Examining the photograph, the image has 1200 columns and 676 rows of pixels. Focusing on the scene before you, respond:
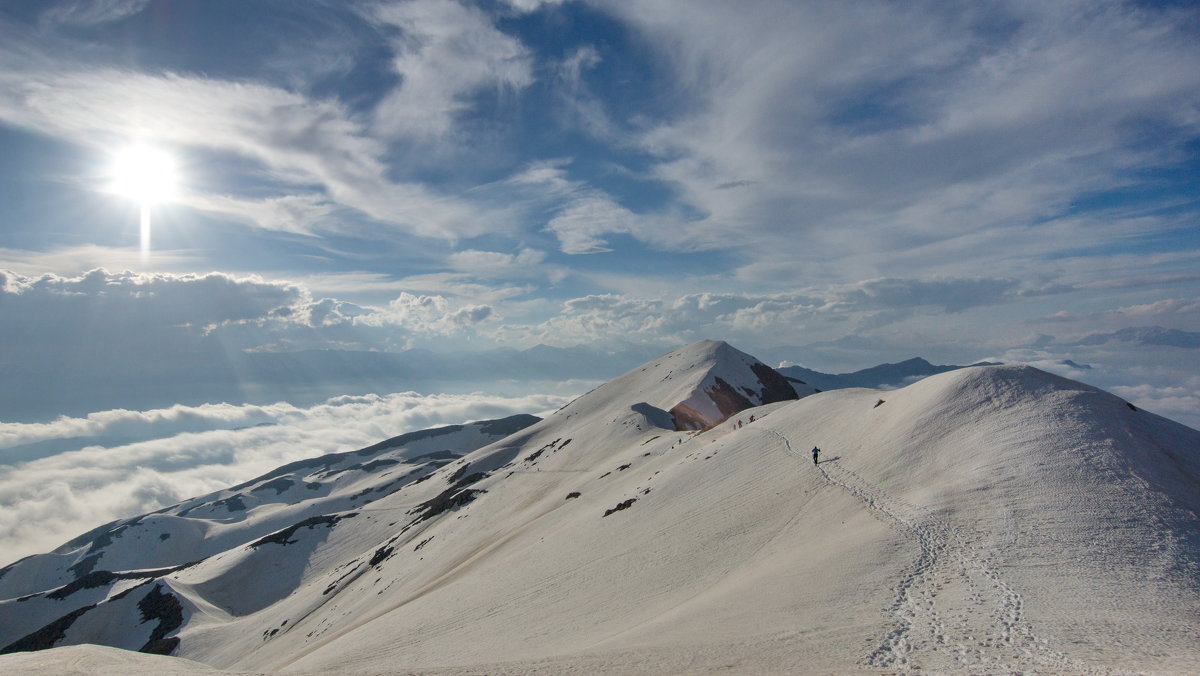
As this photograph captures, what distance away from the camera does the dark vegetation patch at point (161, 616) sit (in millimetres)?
61303

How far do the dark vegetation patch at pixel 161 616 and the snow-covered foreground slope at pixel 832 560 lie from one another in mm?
1798

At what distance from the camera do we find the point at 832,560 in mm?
23359

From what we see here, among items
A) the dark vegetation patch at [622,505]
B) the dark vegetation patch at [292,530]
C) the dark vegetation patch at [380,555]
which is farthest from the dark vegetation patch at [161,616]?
the dark vegetation patch at [622,505]

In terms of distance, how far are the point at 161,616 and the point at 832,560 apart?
84783 mm

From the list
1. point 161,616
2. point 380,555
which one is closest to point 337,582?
point 380,555

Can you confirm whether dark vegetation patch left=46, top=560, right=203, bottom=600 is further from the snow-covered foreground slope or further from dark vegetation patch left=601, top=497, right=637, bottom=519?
dark vegetation patch left=601, top=497, right=637, bottom=519

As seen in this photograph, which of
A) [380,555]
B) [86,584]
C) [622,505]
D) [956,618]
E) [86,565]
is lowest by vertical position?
[86,565]

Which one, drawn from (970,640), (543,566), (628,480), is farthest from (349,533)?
(970,640)

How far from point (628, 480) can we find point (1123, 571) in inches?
1537

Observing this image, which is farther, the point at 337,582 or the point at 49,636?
the point at 49,636

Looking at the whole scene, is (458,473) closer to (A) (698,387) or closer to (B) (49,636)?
(A) (698,387)

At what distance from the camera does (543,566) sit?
3694cm

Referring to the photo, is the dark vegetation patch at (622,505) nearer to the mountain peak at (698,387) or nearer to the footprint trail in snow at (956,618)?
the footprint trail in snow at (956,618)

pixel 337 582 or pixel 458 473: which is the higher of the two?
pixel 458 473
